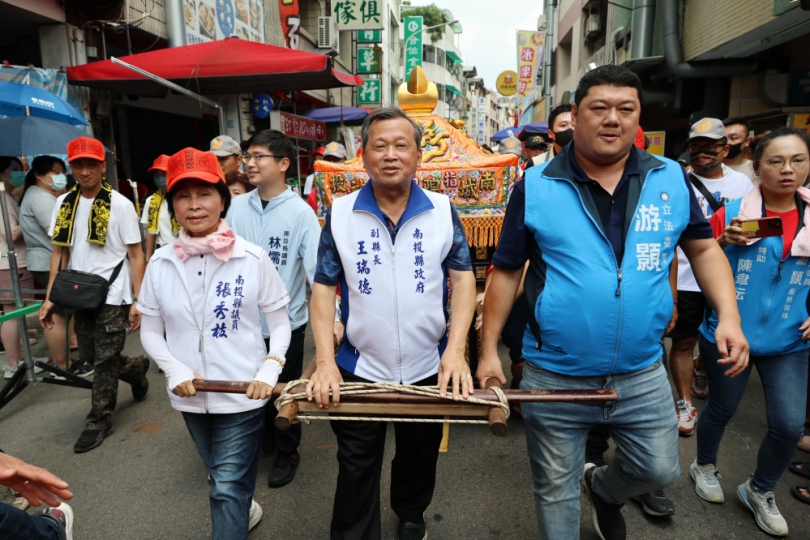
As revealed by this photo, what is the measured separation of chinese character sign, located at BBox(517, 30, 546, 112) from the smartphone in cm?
2437

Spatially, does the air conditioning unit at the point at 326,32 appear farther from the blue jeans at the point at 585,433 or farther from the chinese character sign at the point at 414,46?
the blue jeans at the point at 585,433

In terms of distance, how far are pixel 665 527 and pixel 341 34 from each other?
70.2 ft

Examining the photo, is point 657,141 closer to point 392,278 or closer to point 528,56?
point 392,278

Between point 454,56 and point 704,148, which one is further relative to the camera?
point 454,56

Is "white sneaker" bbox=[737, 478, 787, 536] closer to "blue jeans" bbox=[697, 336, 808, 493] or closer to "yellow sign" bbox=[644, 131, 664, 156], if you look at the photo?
"blue jeans" bbox=[697, 336, 808, 493]

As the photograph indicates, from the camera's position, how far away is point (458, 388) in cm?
182

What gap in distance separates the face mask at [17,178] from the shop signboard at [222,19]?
14.6ft

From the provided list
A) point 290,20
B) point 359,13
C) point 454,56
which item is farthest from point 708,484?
point 454,56

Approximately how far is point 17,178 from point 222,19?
615 centimetres

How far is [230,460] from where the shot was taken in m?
2.17

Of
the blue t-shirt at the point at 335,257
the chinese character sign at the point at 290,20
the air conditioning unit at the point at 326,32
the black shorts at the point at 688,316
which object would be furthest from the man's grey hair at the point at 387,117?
the air conditioning unit at the point at 326,32

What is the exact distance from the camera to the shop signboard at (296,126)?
11055 mm

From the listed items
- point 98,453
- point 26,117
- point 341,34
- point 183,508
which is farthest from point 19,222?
point 341,34

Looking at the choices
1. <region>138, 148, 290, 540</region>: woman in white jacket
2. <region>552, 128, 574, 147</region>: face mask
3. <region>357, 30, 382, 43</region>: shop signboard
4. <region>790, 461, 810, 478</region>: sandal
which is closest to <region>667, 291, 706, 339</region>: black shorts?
<region>790, 461, 810, 478</region>: sandal
